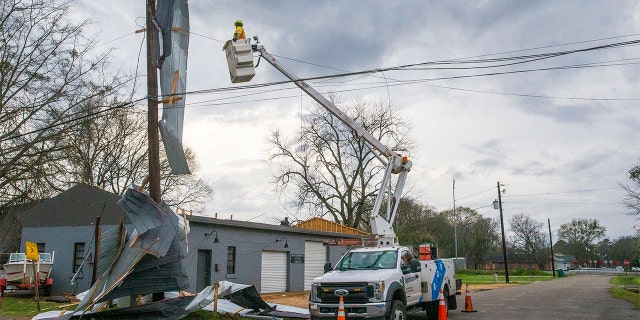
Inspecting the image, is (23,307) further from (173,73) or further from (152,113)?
(173,73)

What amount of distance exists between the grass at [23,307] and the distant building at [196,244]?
90.5 inches

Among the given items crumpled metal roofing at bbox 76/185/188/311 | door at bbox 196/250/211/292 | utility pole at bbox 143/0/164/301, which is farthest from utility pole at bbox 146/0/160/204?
door at bbox 196/250/211/292

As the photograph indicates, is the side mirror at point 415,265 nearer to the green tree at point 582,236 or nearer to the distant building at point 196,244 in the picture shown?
the distant building at point 196,244

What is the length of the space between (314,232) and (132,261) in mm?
17337

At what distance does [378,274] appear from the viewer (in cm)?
1180

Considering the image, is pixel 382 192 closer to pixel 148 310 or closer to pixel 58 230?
pixel 148 310

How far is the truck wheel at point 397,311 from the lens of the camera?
37.2 ft

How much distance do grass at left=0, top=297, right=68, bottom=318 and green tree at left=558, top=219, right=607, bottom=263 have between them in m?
98.4

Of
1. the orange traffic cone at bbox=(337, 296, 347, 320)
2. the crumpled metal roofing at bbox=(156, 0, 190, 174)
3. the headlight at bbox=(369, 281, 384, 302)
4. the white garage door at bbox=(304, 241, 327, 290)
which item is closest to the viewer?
the orange traffic cone at bbox=(337, 296, 347, 320)

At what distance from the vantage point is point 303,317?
582 inches

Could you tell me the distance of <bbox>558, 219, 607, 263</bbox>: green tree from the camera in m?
96.0

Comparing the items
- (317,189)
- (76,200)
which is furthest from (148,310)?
(317,189)

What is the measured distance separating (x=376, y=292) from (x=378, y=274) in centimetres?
62

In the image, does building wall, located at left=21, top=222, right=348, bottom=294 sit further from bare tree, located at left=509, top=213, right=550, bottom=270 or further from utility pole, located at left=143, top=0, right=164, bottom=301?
bare tree, located at left=509, top=213, right=550, bottom=270
